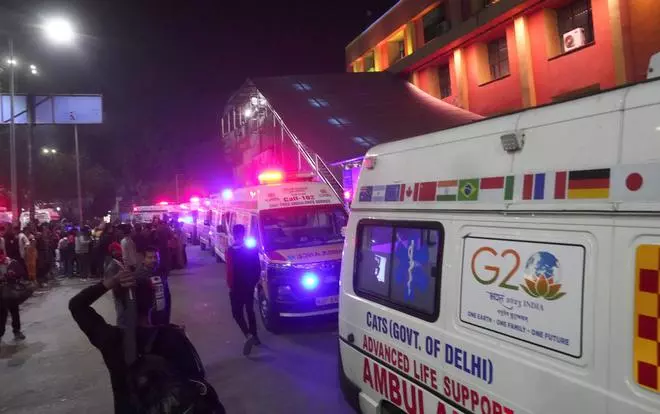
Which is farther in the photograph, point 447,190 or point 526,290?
point 447,190

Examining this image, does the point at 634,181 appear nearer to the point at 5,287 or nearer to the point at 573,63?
the point at 5,287

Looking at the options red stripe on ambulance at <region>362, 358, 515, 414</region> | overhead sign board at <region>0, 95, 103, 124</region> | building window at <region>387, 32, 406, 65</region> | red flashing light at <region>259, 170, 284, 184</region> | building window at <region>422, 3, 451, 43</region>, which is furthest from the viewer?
building window at <region>387, 32, 406, 65</region>

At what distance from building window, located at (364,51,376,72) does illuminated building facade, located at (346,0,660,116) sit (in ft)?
13.2

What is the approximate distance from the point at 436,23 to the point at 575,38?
30.6ft

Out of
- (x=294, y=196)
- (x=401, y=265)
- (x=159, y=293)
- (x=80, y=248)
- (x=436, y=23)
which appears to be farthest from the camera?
(x=436, y=23)

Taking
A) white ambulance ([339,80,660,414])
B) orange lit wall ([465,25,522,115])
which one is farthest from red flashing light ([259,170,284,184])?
orange lit wall ([465,25,522,115])

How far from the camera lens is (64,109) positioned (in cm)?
2473

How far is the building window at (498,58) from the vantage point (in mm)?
19812

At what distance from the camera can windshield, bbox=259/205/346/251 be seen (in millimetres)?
9070

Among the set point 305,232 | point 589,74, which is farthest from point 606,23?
point 305,232

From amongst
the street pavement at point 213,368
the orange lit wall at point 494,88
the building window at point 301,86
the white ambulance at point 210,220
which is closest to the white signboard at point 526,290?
the street pavement at point 213,368

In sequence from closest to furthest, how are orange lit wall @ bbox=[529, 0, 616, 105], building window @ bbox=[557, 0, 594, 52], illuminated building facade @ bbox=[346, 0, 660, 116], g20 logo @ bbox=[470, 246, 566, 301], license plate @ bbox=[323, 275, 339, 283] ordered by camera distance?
1. g20 logo @ bbox=[470, 246, 566, 301]
2. license plate @ bbox=[323, 275, 339, 283]
3. illuminated building facade @ bbox=[346, 0, 660, 116]
4. orange lit wall @ bbox=[529, 0, 616, 105]
5. building window @ bbox=[557, 0, 594, 52]

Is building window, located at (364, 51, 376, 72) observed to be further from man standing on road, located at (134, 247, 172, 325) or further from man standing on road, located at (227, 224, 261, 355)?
man standing on road, located at (134, 247, 172, 325)

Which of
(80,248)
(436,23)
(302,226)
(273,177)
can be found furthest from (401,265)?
(436,23)
